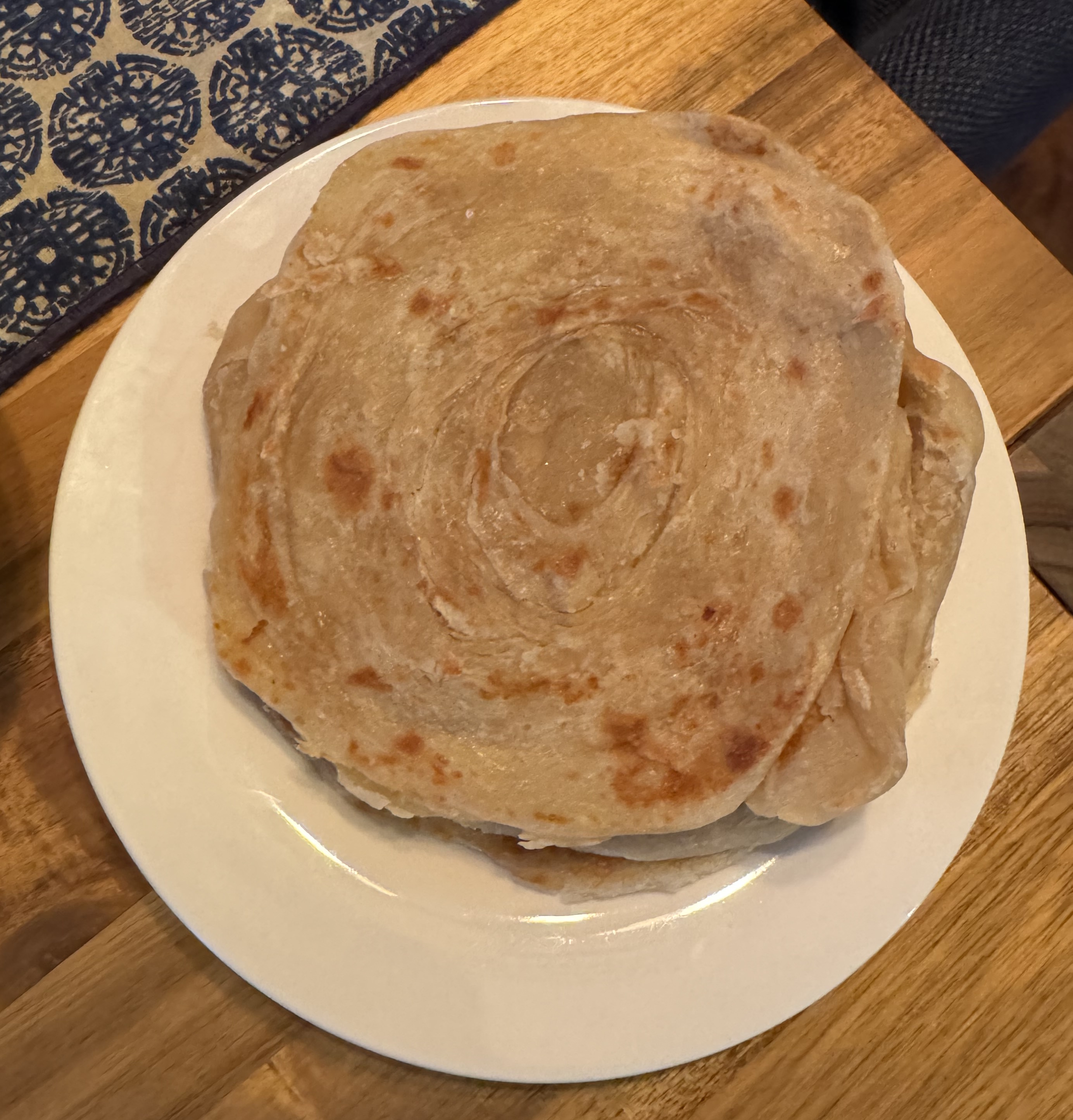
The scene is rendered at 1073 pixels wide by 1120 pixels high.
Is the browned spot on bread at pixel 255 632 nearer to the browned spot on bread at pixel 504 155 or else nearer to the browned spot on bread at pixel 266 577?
the browned spot on bread at pixel 266 577

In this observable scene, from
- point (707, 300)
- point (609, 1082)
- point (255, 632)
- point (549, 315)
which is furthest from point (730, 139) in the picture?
point (609, 1082)

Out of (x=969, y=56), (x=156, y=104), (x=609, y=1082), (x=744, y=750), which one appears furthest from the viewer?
(x=969, y=56)

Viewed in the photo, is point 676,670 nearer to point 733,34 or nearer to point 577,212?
point 577,212

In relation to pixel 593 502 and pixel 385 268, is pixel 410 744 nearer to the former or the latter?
pixel 593 502

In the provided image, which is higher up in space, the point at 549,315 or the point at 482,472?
the point at 549,315

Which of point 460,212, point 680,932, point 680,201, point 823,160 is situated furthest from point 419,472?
point 823,160

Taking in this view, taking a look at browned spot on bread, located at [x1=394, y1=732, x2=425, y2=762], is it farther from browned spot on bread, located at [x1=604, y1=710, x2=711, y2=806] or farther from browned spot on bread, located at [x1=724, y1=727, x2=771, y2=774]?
browned spot on bread, located at [x1=724, y1=727, x2=771, y2=774]

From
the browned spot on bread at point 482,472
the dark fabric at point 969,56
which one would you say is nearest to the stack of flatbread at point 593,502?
the browned spot on bread at point 482,472
